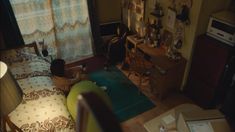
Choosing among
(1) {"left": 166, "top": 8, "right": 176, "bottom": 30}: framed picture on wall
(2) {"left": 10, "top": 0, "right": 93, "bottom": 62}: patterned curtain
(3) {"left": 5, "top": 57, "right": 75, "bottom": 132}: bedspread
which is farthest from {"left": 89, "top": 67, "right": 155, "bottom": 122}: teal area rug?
(1) {"left": 166, "top": 8, "right": 176, "bottom": 30}: framed picture on wall

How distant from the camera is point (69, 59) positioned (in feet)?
14.6

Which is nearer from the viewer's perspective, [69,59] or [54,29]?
[54,29]

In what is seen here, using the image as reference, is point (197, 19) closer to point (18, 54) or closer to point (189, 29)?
point (189, 29)

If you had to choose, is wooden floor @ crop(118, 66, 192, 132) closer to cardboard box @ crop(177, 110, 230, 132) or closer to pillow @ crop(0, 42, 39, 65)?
cardboard box @ crop(177, 110, 230, 132)

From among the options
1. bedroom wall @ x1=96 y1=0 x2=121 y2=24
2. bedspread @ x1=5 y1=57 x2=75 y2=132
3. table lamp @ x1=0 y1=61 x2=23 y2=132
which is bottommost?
bedspread @ x1=5 y1=57 x2=75 y2=132

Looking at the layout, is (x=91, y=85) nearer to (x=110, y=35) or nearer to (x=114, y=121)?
(x=110, y=35)

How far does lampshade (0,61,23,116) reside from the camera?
135 cm

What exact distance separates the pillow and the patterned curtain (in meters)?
0.33

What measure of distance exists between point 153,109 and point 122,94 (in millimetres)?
564

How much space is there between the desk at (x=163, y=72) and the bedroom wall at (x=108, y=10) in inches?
46.2

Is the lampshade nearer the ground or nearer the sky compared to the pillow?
nearer the sky

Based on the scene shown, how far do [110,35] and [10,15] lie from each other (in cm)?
189

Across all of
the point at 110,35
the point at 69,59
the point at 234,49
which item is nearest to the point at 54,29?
the point at 69,59

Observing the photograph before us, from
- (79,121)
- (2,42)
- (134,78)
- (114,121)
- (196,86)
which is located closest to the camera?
(114,121)
